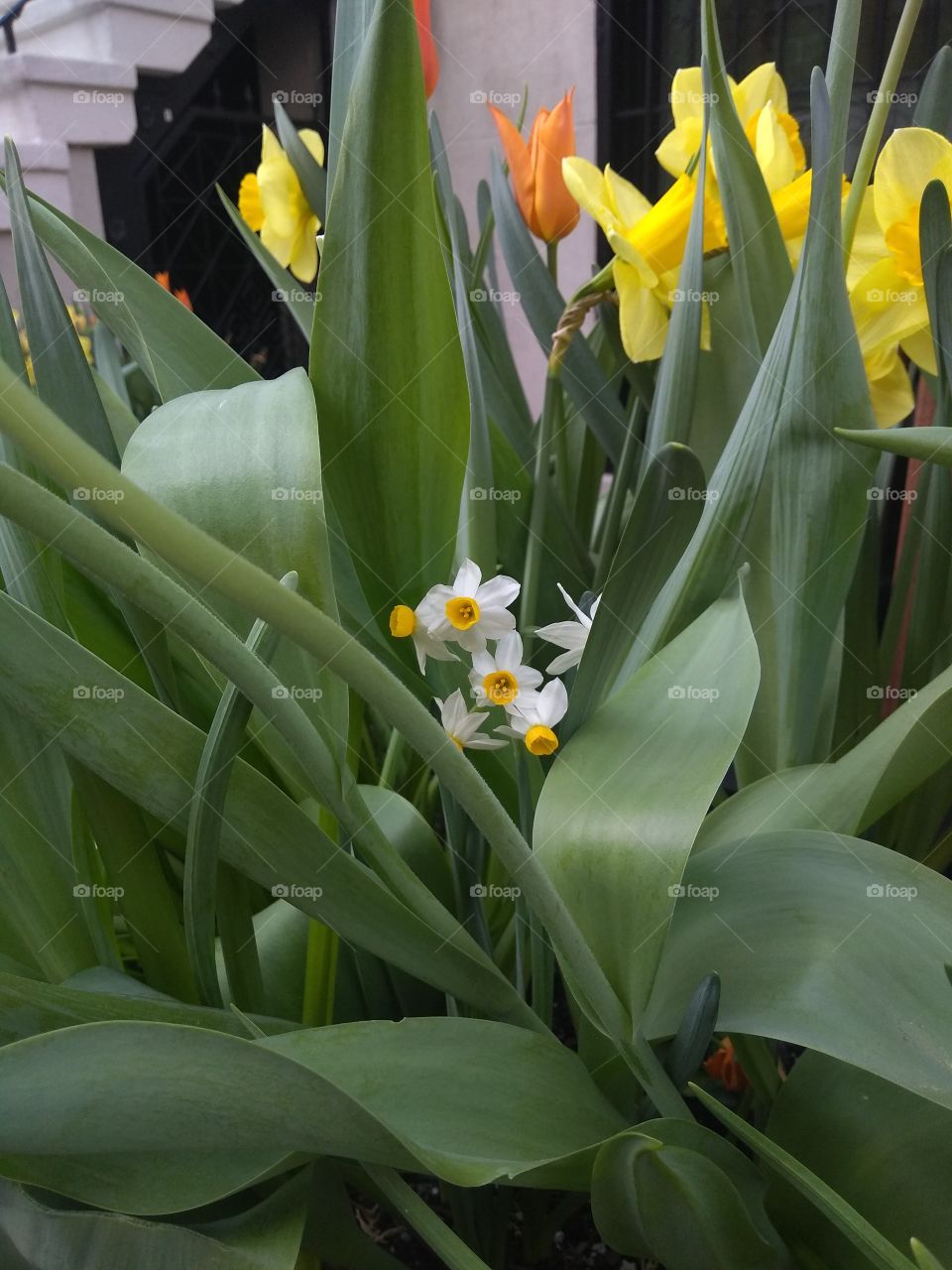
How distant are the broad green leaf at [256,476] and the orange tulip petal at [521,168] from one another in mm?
332

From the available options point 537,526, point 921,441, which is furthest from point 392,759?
point 921,441

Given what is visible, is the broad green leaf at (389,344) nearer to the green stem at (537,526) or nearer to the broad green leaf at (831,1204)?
the green stem at (537,526)

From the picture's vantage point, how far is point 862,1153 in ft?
1.26

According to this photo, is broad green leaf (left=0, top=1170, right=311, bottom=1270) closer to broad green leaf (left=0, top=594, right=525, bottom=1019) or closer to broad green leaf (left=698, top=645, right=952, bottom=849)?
broad green leaf (left=0, top=594, right=525, bottom=1019)

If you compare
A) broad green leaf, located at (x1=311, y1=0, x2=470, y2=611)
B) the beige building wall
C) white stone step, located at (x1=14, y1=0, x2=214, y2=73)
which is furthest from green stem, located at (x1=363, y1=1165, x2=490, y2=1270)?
white stone step, located at (x1=14, y1=0, x2=214, y2=73)

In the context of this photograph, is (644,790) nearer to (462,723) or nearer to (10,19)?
(462,723)

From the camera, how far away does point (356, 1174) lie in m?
0.44

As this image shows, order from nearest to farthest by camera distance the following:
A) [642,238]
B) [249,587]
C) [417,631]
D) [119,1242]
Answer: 1. [249,587]
2. [119,1242]
3. [417,631]
4. [642,238]

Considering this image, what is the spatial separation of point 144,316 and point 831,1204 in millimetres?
504

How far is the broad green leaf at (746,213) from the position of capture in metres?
0.48

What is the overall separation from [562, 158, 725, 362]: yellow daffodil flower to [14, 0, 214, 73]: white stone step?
233cm

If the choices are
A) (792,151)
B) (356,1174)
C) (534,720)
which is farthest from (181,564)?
(792,151)

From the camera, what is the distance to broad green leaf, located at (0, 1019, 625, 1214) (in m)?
0.29

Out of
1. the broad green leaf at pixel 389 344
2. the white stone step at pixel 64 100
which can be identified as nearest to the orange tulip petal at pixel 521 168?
the broad green leaf at pixel 389 344
